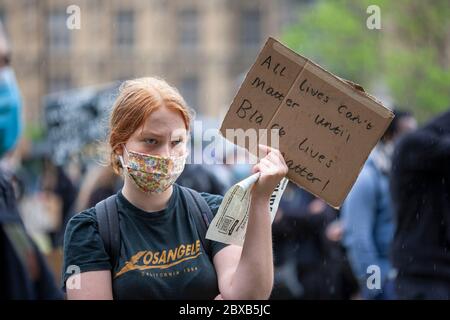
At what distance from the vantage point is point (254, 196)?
2814 millimetres

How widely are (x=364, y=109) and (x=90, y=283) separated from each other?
94cm

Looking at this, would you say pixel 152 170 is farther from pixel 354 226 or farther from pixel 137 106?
pixel 354 226

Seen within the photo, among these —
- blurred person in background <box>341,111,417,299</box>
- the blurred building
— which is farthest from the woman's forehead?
the blurred building

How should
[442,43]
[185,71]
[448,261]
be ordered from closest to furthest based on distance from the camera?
1. [448,261]
2. [442,43]
3. [185,71]

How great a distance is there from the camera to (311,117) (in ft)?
9.66

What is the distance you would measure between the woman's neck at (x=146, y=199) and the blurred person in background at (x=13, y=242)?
35cm

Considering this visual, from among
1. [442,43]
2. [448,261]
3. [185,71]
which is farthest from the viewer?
[185,71]

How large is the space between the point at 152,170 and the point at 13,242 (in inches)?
18.4

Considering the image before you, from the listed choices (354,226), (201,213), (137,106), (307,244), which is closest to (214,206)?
(201,213)
